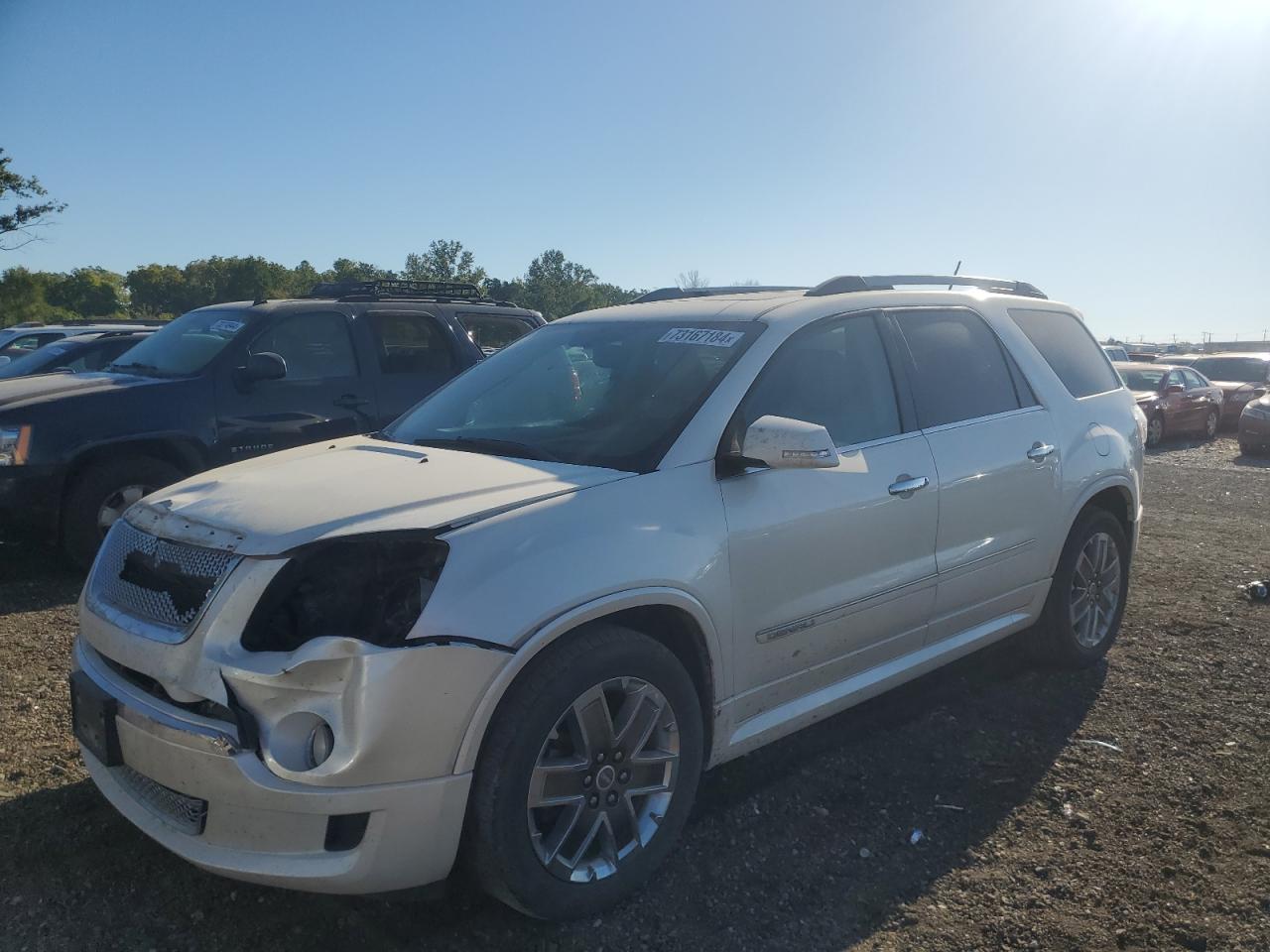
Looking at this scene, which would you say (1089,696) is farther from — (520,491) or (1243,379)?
(1243,379)

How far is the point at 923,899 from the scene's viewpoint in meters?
3.06

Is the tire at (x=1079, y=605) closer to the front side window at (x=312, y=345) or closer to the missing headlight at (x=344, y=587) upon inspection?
the missing headlight at (x=344, y=587)

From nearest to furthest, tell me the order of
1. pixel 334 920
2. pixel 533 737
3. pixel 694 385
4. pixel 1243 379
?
pixel 533 737 → pixel 334 920 → pixel 694 385 → pixel 1243 379

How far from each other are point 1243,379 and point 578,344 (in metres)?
21.6

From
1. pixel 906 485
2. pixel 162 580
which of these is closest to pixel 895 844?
pixel 906 485

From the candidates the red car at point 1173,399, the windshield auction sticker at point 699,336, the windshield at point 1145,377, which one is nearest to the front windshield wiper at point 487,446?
the windshield auction sticker at point 699,336

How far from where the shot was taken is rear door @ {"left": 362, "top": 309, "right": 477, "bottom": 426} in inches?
297

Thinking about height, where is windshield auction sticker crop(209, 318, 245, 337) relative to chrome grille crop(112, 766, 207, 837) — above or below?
above

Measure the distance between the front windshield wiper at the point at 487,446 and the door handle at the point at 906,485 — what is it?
1298 millimetres

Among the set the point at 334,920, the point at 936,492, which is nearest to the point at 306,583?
the point at 334,920

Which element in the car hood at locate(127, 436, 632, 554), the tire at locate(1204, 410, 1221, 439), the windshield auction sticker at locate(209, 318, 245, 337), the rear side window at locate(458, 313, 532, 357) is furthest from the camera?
the tire at locate(1204, 410, 1221, 439)

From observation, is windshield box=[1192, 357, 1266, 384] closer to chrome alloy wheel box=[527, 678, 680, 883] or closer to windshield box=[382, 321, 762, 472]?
windshield box=[382, 321, 762, 472]

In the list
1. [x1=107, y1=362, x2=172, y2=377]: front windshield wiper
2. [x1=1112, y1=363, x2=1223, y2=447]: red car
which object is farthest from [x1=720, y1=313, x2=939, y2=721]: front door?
[x1=1112, y1=363, x2=1223, y2=447]: red car

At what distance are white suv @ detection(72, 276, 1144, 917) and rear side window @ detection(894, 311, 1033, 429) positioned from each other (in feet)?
0.07
